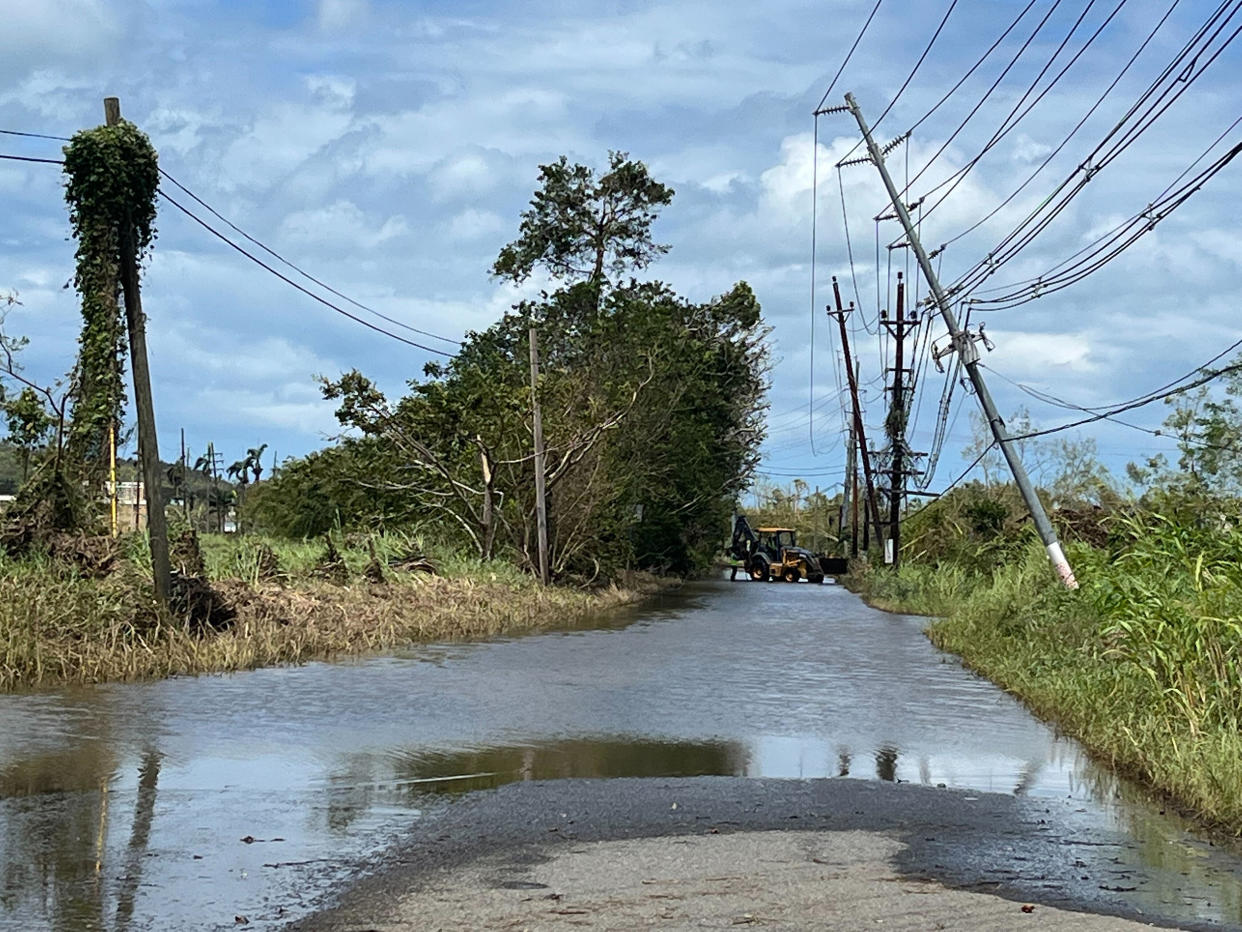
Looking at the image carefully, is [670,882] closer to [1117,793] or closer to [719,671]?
[1117,793]

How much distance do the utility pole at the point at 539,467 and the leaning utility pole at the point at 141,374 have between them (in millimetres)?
16238

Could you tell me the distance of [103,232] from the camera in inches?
752

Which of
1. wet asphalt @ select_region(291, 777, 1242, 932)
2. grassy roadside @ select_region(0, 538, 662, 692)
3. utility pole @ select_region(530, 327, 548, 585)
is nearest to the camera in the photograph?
wet asphalt @ select_region(291, 777, 1242, 932)

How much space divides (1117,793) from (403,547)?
2312cm

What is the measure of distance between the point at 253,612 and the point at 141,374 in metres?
4.28

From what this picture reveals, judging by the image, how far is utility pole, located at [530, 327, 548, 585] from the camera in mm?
35344

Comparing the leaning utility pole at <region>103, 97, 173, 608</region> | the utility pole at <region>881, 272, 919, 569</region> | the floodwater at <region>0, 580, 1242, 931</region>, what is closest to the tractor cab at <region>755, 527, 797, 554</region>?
the utility pole at <region>881, 272, 919, 569</region>

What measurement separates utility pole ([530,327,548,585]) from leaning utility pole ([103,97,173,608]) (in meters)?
16.2

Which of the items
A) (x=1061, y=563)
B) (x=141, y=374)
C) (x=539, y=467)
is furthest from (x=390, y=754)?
(x=539, y=467)

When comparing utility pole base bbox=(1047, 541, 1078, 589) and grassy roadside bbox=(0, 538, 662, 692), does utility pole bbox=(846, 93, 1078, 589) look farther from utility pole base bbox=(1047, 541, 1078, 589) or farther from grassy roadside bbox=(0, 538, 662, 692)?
grassy roadside bbox=(0, 538, 662, 692)

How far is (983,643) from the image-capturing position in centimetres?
2239

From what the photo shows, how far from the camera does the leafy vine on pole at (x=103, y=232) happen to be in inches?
752

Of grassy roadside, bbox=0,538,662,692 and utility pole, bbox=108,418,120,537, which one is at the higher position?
utility pole, bbox=108,418,120,537

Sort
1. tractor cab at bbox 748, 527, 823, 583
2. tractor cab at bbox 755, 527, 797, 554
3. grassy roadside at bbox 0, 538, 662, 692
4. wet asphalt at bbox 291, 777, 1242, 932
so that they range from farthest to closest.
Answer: tractor cab at bbox 755, 527, 797, 554
tractor cab at bbox 748, 527, 823, 583
grassy roadside at bbox 0, 538, 662, 692
wet asphalt at bbox 291, 777, 1242, 932
